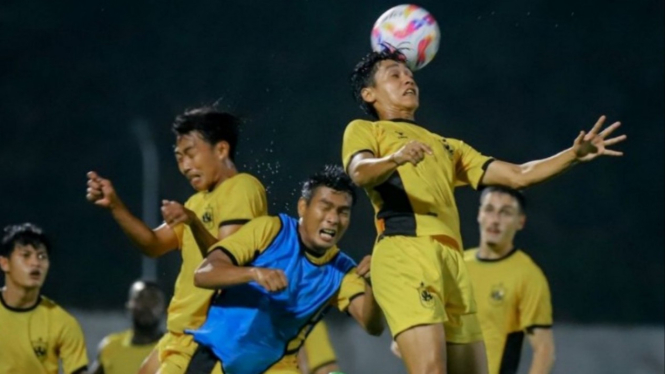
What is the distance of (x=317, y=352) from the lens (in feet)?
29.8

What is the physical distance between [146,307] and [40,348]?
1.40m

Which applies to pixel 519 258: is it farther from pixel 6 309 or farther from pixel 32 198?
pixel 32 198

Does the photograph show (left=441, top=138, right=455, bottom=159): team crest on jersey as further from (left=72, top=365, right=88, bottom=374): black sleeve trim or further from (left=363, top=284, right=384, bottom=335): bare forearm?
Answer: (left=72, top=365, right=88, bottom=374): black sleeve trim

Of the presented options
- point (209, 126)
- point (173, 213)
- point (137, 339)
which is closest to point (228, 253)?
point (173, 213)

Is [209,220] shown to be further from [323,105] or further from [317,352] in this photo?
[323,105]

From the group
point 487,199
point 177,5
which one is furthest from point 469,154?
point 177,5

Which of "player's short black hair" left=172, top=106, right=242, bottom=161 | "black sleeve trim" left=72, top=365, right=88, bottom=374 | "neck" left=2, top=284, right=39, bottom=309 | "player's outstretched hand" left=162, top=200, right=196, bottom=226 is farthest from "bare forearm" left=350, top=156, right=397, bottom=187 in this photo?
"neck" left=2, top=284, right=39, bottom=309

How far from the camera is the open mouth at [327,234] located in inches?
253

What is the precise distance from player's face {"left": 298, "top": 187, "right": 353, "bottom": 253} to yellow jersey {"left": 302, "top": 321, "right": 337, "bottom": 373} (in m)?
2.50

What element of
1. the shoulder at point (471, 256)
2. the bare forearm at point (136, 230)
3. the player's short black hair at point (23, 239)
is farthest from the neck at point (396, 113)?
the player's short black hair at point (23, 239)

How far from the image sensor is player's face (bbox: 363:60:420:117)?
6.29 m

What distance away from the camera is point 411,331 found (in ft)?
18.9

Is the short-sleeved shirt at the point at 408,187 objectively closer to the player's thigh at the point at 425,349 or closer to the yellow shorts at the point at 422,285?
the yellow shorts at the point at 422,285

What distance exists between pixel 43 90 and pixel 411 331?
921cm
